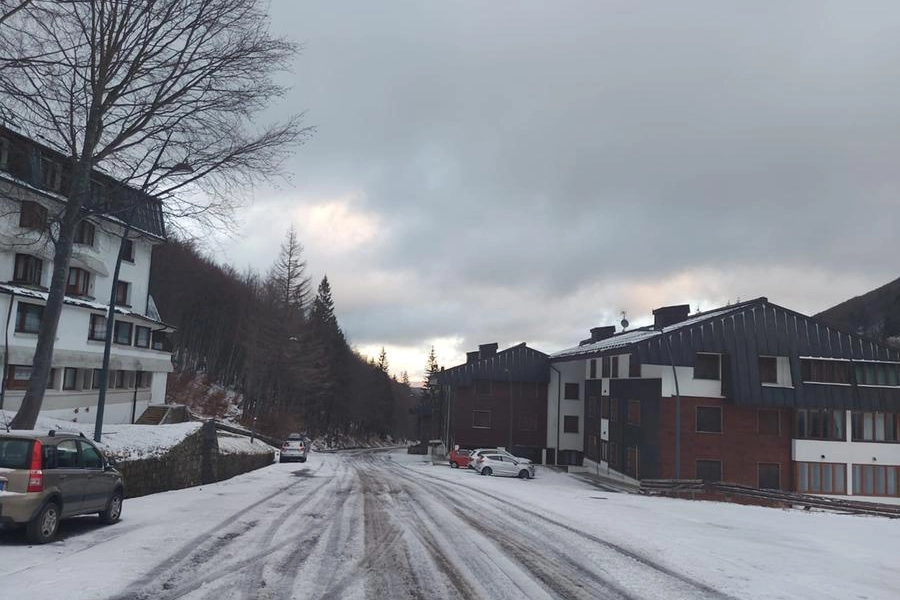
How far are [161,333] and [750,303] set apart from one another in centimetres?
3755

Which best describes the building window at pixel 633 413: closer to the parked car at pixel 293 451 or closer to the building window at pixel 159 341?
the parked car at pixel 293 451

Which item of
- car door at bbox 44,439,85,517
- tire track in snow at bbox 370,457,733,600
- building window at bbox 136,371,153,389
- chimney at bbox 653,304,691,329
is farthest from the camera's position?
chimney at bbox 653,304,691,329

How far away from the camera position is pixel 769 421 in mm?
39531

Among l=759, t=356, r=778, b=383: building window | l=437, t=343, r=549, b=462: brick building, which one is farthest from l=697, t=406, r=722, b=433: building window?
l=437, t=343, r=549, b=462: brick building

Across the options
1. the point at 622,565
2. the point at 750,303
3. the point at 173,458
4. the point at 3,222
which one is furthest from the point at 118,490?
the point at 750,303

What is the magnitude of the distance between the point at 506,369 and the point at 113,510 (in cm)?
4832

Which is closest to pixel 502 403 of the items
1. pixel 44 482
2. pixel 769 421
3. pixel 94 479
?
pixel 769 421

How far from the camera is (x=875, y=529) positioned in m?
17.2

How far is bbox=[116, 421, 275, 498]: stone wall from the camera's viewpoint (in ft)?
53.9

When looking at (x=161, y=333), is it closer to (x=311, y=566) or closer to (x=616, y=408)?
(x=616, y=408)

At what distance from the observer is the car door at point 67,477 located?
984cm

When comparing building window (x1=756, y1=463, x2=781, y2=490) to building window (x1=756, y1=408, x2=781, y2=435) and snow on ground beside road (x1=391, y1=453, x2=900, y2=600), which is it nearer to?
building window (x1=756, y1=408, x2=781, y2=435)

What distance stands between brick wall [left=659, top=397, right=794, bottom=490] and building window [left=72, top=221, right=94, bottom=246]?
3353cm

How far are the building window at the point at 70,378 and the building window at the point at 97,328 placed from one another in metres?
1.96
